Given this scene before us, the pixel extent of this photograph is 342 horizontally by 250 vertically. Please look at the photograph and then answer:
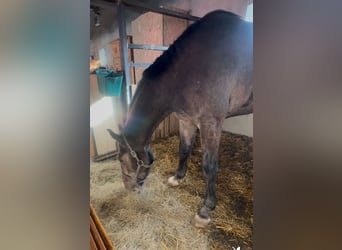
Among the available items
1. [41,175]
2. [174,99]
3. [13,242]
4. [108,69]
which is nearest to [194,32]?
[174,99]

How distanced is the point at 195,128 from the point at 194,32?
0.32m

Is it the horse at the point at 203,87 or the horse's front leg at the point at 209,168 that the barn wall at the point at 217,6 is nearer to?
the horse at the point at 203,87

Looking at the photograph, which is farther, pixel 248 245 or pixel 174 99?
pixel 174 99

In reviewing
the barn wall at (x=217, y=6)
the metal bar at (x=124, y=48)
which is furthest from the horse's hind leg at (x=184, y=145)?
the barn wall at (x=217, y=6)

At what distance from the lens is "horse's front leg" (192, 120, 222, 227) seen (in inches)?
30.9

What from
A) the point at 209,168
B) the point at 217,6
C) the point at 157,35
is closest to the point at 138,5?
the point at 157,35

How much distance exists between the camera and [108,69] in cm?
90

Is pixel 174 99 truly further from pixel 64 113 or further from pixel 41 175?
pixel 41 175

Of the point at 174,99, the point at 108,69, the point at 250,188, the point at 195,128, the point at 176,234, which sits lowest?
the point at 176,234

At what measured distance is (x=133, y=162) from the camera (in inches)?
36.0

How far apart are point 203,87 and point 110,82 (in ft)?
1.15

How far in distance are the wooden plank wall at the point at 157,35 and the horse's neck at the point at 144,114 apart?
0.03 m

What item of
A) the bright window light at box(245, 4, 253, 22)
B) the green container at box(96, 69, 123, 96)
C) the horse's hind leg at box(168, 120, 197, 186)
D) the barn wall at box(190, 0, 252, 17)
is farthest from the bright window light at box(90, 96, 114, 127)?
the bright window light at box(245, 4, 253, 22)

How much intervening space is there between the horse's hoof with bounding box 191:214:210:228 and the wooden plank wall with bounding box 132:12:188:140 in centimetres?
30
